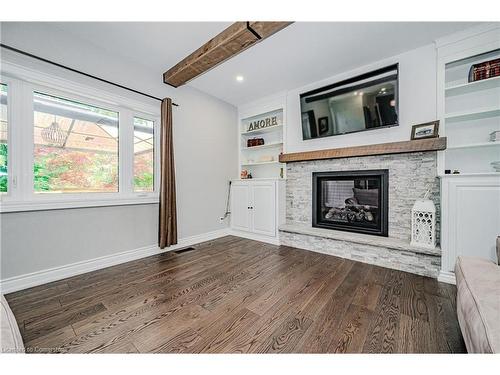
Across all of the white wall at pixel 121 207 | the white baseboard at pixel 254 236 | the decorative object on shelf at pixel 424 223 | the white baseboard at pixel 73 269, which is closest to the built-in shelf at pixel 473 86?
the decorative object on shelf at pixel 424 223

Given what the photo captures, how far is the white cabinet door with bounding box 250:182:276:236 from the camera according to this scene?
343 cm

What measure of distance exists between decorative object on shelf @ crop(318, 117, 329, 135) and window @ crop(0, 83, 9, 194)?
3578 mm

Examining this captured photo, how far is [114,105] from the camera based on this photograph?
258cm

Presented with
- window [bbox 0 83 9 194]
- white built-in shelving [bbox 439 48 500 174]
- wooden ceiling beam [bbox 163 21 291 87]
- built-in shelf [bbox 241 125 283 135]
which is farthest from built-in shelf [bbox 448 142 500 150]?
window [bbox 0 83 9 194]

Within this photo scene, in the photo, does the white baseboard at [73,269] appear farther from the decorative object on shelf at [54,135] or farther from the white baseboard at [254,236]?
the decorative object on shelf at [54,135]

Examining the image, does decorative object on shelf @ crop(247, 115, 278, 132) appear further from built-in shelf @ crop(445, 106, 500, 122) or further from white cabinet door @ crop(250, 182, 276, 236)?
built-in shelf @ crop(445, 106, 500, 122)

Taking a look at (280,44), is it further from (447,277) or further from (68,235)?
(68,235)

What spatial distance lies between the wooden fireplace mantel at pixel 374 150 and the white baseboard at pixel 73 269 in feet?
7.63

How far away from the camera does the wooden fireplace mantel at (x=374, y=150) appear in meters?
2.28

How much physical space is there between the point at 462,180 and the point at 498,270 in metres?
1.14

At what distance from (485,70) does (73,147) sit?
4.47 m

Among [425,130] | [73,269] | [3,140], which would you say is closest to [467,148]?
[425,130]
